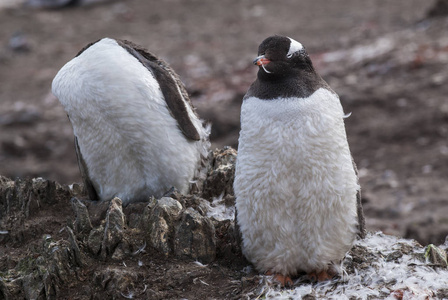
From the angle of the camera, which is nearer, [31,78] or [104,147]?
[104,147]

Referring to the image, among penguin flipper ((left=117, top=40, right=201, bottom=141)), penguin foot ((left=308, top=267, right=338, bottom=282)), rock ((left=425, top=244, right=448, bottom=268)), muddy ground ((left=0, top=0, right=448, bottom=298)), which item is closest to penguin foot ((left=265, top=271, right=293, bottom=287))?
penguin foot ((left=308, top=267, right=338, bottom=282))

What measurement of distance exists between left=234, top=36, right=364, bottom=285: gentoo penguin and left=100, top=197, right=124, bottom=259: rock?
87 centimetres

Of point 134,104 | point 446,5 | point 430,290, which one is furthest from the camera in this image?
point 446,5

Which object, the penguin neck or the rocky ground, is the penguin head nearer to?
the penguin neck

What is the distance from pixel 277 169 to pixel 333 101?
60cm

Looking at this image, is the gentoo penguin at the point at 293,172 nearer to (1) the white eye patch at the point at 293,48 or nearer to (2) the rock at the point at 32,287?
(1) the white eye patch at the point at 293,48

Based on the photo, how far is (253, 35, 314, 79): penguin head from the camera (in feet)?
14.3

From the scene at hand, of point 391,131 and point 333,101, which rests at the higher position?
point 333,101

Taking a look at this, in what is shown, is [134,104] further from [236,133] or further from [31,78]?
[31,78]

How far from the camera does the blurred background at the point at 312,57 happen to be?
34.1ft

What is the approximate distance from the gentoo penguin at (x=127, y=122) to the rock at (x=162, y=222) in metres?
0.51

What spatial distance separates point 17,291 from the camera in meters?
4.55

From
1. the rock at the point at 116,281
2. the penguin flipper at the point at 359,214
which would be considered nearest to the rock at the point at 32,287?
the rock at the point at 116,281

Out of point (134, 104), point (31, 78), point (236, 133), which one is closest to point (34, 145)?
point (236, 133)
